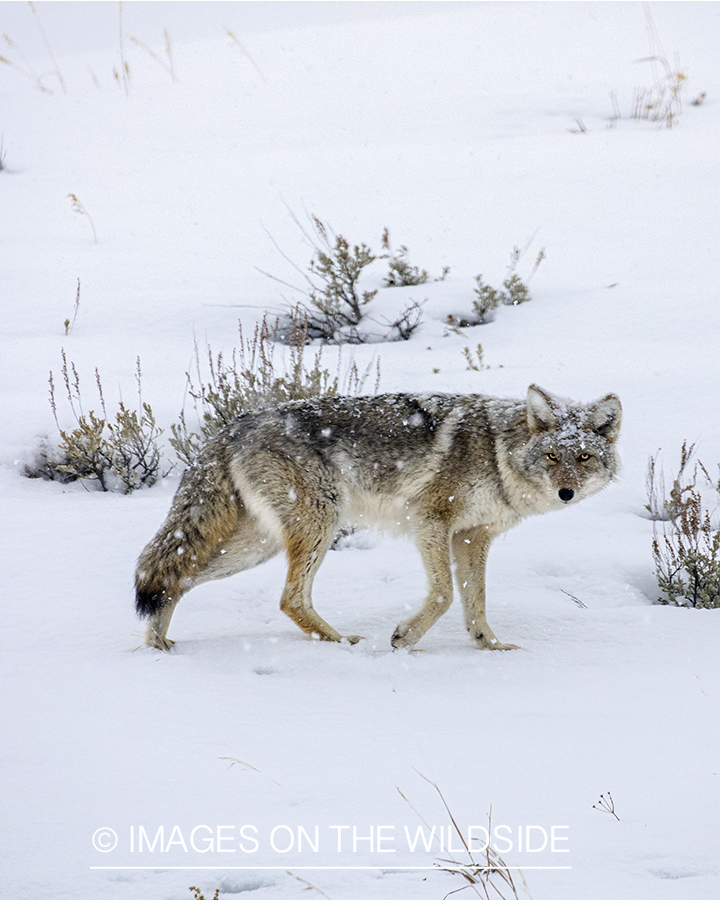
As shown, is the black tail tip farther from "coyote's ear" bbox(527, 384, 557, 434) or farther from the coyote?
"coyote's ear" bbox(527, 384, 557, 434)

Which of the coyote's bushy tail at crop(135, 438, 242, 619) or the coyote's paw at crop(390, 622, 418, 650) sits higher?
the coyote's bushy tail at crop(135, 438, 242, 619)

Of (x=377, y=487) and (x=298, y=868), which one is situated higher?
(x=377, y=487)

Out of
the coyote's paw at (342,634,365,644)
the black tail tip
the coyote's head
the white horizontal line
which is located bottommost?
the coyote's paw at (342,634,365,644)

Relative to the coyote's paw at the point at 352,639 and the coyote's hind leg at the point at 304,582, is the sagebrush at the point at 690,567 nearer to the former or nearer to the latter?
the coyote's paw at the point at 352,639

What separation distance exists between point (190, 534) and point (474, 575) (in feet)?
5.07

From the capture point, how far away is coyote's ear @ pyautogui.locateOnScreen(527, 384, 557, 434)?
3.86 meters

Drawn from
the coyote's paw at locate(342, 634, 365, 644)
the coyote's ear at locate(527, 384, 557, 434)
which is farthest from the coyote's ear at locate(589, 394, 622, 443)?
the coyote's paw at locate(342, 634, 365, 644)

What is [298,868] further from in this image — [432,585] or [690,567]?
[690,567]

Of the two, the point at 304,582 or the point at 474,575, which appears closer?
the point at 304,582

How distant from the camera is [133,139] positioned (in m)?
15.3

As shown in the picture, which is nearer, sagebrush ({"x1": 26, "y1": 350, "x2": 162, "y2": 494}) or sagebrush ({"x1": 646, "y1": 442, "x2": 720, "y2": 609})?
sagebrush ({"x1": 646, "y1": 442, "x2": 720, "y2": 609})

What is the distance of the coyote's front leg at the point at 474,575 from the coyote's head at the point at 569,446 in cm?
44

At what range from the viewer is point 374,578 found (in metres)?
4.64

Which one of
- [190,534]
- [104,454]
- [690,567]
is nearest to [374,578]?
[190,534]
